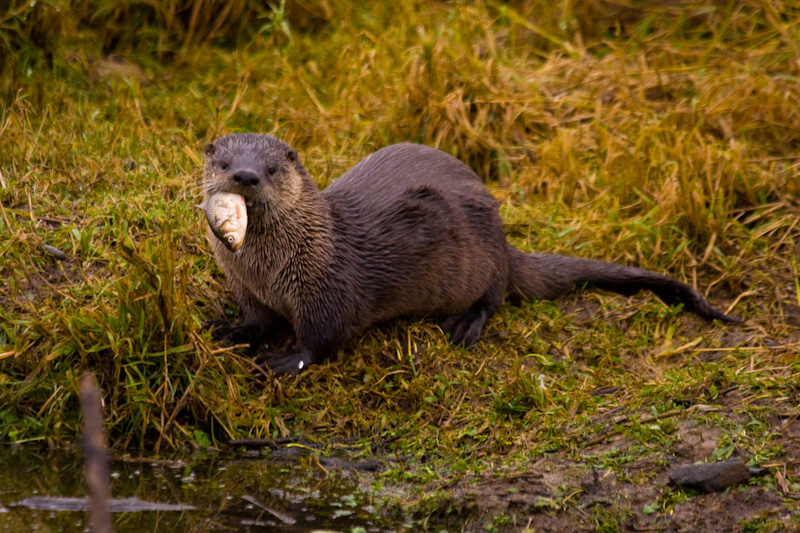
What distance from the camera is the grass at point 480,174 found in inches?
101

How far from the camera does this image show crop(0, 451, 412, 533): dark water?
2.08m

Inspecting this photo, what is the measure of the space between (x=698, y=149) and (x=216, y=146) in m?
1.99

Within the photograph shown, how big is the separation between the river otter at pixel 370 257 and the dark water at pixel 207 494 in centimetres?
46

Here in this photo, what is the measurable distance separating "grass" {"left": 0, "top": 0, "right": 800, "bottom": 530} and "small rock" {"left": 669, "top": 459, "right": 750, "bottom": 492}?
0.23 ft

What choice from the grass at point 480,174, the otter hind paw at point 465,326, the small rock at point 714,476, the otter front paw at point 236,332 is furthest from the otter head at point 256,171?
the small rock at point 714,476

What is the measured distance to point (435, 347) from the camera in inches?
121

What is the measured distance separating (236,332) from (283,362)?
221 mm

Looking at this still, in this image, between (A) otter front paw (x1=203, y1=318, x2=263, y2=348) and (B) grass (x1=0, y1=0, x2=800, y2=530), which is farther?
(A) otter front paw (x1=203, y1=318, x2=263, y2=348)

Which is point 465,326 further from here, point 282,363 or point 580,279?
point 282,363

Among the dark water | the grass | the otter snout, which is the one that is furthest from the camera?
the otter snout

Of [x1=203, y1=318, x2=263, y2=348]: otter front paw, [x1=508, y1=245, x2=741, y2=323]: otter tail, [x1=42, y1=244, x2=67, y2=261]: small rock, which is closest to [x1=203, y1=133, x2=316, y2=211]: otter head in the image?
[x1=203, y1=318, x2=263, y2=348]: otter front paw

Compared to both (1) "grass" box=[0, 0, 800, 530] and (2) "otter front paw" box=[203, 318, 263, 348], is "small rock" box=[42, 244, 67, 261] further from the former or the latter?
(2) "otter front paw" box=[203, 318, 263, 348]

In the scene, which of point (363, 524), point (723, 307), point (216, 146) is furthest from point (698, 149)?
point (363, 524)

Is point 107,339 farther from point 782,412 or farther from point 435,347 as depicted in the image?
point 782,412
